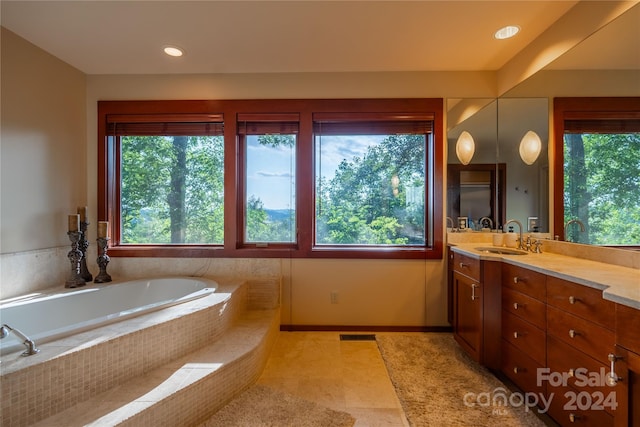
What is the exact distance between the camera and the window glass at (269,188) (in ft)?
8.67

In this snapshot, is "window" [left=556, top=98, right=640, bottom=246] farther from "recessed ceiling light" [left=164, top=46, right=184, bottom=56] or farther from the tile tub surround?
"recessed ceiling light" [left=164, top=46, right=184, bottom=56]

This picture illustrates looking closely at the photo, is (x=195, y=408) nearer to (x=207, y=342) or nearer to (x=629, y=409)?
(x=207, y=342)

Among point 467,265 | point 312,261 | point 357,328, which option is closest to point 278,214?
point 312,261

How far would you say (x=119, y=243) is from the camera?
2656 millimetres

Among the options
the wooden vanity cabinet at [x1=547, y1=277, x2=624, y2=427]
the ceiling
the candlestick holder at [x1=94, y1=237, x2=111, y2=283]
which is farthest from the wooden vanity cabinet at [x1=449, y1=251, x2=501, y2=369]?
the candlestick holder at [x1=94, y1=237, x2=111, y2=283]

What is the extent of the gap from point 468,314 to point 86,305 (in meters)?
3.00

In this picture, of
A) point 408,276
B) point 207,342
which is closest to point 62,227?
point 207,342

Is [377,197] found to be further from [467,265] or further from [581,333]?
[581,333]

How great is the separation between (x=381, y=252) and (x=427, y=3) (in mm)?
1924

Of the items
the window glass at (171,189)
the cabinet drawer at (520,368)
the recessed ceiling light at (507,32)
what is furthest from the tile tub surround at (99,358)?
the recessed ceiling light at (507,32)

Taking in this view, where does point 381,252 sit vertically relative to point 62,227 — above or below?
below

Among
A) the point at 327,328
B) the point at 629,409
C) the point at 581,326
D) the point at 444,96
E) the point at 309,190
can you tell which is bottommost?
the point at 327,328

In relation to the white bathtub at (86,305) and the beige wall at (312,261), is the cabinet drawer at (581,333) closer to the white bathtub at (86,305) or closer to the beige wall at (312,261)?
the beige wall at (312,261)

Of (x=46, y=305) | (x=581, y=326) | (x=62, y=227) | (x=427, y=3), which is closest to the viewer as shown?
(x=581, y=326)
